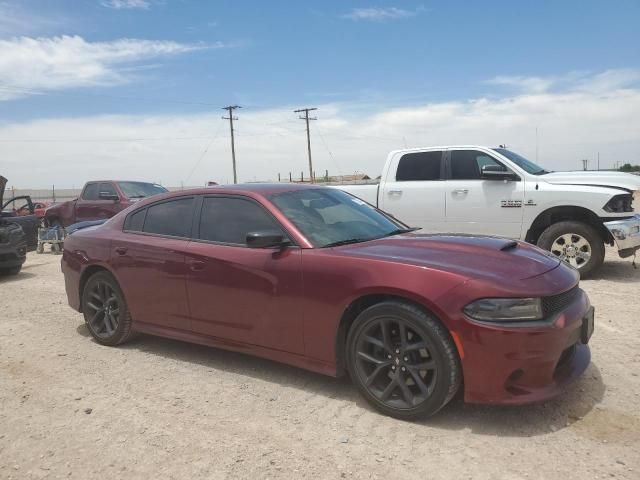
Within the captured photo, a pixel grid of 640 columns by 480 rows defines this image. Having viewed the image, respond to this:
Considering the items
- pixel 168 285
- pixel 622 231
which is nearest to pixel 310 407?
pixel 168 285

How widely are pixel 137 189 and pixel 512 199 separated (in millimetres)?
9542

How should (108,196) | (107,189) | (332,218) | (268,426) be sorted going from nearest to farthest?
(268,426) < (332,218) < (108,196) < (107,189)

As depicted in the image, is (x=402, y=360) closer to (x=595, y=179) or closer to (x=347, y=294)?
(x=347, y=294)

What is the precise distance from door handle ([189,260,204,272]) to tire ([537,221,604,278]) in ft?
16.9

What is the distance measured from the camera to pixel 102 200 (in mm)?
13602

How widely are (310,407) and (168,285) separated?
1.70 metres

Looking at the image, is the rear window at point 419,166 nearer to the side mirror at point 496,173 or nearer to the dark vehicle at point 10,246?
the side mirror at point 496,173

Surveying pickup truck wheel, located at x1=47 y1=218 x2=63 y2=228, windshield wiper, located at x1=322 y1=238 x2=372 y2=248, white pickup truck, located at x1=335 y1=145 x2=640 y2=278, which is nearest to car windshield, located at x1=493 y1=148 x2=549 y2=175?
white pickup truck, located at x1=335 y1=145 x2=640 y2=278

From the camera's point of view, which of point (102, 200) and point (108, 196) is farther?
point (102, 200)

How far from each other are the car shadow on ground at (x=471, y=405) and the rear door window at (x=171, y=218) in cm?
115

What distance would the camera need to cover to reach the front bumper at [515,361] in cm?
304

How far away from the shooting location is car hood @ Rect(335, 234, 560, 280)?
10.7ft

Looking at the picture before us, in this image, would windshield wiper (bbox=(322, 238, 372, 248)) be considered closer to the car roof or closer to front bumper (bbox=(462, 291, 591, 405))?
the car roof

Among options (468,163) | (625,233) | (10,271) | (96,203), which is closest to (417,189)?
(468,163)
